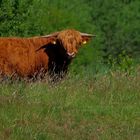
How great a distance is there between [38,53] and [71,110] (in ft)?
16.2

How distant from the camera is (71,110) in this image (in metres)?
9.92

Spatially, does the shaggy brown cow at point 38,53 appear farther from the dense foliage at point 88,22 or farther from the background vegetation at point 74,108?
the dense foliage at point 88,22

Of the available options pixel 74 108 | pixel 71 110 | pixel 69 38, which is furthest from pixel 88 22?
pixel 71 110

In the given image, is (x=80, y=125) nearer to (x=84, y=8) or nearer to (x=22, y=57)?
(x=22, y=57)

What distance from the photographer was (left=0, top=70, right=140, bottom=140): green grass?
8969 millimetres

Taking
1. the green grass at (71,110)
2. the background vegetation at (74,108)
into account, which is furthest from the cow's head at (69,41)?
the green grass at (71,110)

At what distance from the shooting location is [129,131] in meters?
9.37

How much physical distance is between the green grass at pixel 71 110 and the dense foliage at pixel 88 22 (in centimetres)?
770

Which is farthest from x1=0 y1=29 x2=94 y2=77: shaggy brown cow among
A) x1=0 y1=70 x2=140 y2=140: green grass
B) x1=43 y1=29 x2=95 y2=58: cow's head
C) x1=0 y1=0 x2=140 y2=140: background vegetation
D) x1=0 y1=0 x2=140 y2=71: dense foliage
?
x1=0 y1=0 x2=140 y2=71: dense foliage

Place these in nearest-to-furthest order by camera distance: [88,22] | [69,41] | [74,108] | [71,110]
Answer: [71,110], [74,108], [69,41], [88,22]

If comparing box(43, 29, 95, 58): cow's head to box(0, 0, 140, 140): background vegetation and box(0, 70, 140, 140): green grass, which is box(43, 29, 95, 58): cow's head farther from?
box(0, 70, 140, 140): green grass

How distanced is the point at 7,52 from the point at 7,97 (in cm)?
460

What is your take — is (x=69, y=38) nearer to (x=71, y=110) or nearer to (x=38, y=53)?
(x=38, y=53)

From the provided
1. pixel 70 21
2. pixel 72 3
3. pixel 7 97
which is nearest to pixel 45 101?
pixel 7 97
